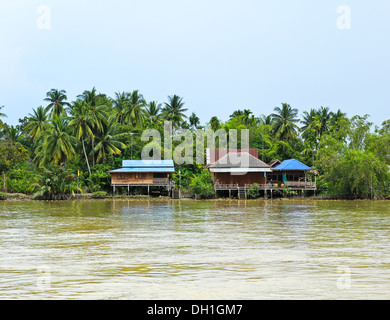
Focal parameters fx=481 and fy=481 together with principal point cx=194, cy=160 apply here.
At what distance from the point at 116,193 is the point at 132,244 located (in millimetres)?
35959

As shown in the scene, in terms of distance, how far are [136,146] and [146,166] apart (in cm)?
642

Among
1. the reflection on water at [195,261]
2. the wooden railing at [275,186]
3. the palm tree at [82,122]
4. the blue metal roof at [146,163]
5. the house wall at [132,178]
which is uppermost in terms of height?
Answer: the palm tree at [82,122]

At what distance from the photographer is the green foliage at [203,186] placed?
4925cm

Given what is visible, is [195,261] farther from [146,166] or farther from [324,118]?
[324,118]

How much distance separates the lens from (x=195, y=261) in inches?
520

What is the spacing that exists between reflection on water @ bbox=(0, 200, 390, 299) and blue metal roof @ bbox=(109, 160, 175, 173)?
27.5 meters

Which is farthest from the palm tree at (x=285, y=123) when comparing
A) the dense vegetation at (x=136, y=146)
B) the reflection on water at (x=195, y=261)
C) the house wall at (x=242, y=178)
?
the reflection on water at (x=195, y=261)

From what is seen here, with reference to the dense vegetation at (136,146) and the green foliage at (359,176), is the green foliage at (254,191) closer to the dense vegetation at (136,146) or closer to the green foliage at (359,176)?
the dense vegetation at (136,146)

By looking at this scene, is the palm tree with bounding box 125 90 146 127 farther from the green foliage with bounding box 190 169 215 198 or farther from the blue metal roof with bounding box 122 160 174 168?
the green foliage with bounding box 190 169 215 198

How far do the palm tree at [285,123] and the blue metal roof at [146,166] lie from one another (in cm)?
1848

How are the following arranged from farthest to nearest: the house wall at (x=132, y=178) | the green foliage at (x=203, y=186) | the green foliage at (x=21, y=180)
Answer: the green foliage at (x=21, y=180) < the house wall at (x=132, y=178) < the green foliage at (x=203, y=186)

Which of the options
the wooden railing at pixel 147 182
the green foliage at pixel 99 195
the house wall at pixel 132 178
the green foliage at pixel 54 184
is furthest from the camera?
the house wall at pixel 132 178

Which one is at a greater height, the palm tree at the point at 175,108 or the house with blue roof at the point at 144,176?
the palm tree at the point at 175,108

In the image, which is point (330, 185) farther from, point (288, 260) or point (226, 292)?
point (226, 292)
